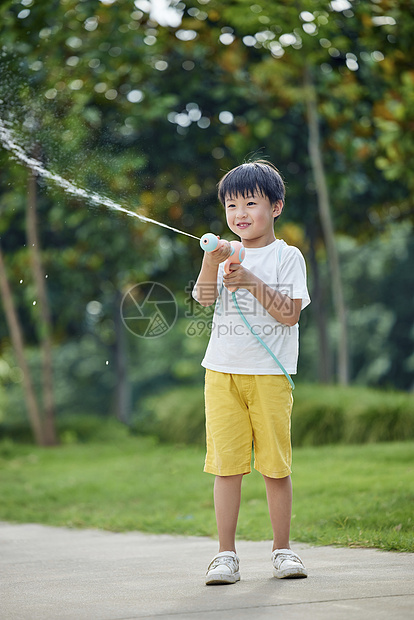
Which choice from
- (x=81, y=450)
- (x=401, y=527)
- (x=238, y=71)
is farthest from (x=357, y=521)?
(x=238, y=71)

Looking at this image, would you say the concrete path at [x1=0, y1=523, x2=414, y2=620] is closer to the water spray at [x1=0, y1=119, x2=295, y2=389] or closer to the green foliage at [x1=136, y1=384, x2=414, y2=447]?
the water spray at [x1=0, y1=119, x2=295, y2=389]

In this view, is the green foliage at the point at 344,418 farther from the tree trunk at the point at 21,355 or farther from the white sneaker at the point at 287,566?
the white sneaker at the point at 287,566

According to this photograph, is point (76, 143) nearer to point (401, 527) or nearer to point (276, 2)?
point (276, 2)

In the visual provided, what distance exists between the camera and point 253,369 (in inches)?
109

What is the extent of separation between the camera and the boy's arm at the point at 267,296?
2.73m

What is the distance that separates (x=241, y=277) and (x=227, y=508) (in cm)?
82

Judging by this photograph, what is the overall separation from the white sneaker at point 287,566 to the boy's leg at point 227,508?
16cm

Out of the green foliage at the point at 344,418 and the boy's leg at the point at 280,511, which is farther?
the green foliage at the point at 344,418

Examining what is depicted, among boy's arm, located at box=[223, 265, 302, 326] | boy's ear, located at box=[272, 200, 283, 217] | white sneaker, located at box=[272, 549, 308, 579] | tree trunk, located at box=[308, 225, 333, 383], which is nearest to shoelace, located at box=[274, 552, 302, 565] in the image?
white sneaker, located at box=[272, 549, 308, 579]

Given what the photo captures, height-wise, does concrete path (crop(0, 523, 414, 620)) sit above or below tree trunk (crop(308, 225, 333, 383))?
above

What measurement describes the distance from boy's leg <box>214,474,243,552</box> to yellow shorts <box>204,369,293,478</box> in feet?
0.12

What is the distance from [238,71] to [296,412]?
4.24 m

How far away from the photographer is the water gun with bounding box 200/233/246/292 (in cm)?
266

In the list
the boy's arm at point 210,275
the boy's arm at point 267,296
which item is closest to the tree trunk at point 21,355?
the boy's arm at point 210,275
